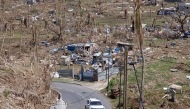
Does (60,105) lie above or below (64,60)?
above

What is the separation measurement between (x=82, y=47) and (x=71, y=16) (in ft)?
59.6

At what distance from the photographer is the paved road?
2006 centimetres

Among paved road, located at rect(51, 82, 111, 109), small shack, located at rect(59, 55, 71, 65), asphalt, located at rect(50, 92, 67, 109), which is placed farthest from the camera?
small shack, located at rect(59, 55, 71, 65)

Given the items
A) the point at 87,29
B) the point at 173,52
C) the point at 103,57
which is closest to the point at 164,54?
the point at 173,52

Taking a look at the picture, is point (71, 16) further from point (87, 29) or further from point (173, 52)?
point (173, 52)

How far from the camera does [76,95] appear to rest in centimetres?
2198

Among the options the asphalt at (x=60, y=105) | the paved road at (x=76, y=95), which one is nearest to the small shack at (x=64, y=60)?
the paved road at (x=76, y=95)

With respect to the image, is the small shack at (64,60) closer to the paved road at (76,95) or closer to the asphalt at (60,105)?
the paved road at (76,95)

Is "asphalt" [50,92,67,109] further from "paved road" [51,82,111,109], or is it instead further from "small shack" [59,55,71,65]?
"small shack" [59,55,71,65]

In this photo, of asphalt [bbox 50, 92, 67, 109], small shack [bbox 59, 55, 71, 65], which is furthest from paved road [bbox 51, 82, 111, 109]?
small shack [bbox 59, 55, 71, 65]

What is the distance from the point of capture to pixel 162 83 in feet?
75.7

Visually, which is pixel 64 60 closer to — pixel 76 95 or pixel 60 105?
pixel 76 95

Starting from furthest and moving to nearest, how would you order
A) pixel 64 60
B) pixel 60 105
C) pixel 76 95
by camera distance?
pixel 64 60 < pixel 76 95 < pixel 60 105

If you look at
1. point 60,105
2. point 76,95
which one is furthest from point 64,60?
point 60,105
